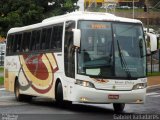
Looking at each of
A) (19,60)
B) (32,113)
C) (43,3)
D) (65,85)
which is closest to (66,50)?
(65,85)

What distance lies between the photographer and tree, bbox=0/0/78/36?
45.2 meters

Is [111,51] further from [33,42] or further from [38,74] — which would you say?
[33,42]

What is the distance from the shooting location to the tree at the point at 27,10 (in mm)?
45156

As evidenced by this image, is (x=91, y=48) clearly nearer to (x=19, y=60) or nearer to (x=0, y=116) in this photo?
(x=0, y=116)

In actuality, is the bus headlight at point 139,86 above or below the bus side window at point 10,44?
below

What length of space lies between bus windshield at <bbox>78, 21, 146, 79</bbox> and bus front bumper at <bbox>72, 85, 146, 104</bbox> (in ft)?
1.62

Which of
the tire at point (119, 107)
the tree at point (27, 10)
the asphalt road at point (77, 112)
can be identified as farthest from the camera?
the tree at point (27, 10)

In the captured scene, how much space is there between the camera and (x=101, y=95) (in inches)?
699

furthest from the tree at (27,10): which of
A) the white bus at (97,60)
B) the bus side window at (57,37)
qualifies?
the white bus at (97,60)

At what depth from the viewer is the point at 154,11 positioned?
94500mm

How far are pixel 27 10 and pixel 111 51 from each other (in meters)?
28.6

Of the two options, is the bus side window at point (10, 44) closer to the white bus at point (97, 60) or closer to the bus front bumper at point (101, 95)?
the white bus at point (97, 60)

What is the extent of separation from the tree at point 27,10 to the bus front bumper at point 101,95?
27.4 metres

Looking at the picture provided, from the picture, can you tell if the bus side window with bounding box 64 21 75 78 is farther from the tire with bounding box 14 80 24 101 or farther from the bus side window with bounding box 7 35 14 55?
the bus side window with bounding box 7 35 14 55
